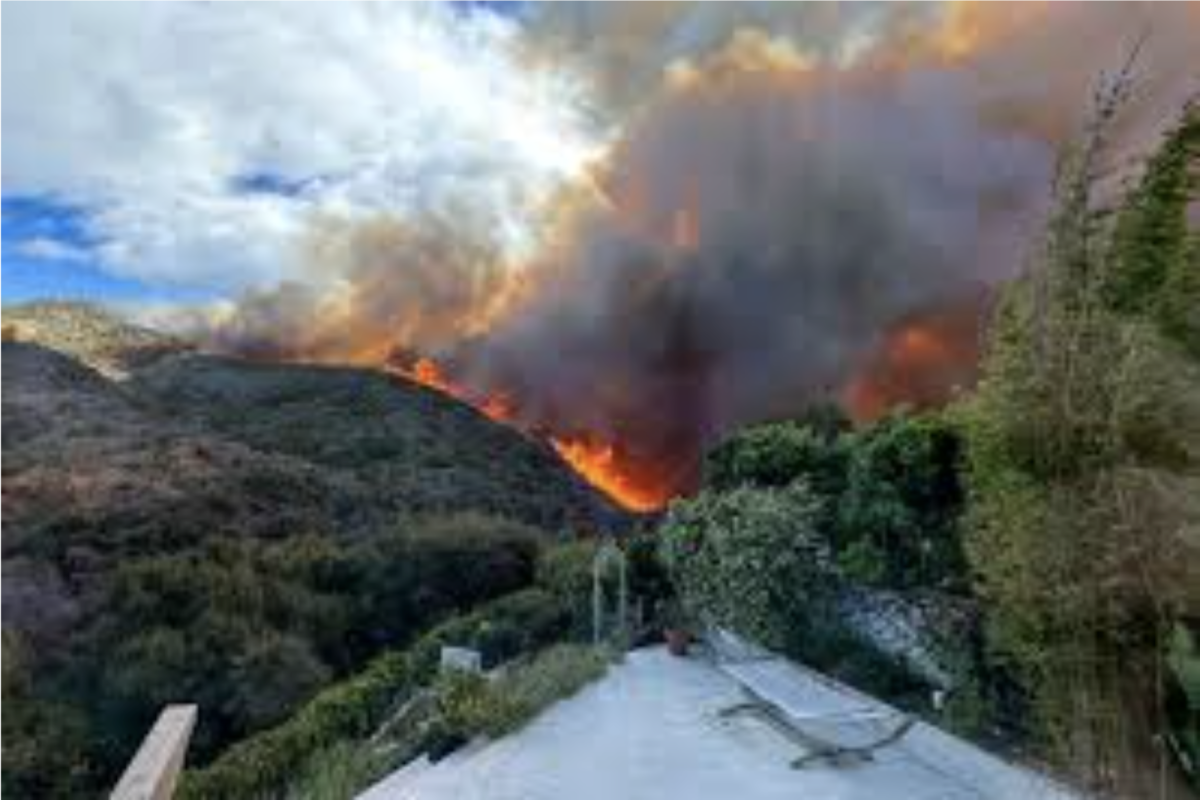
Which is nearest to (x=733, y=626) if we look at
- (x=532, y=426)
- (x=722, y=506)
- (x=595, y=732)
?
(x=722, y=506)

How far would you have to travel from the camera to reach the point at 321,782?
28.0 feet

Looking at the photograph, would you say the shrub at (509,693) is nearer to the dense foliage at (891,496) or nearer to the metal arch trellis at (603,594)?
the metal arch trellis at (603,594)

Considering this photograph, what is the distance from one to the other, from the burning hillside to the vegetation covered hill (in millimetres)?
1608

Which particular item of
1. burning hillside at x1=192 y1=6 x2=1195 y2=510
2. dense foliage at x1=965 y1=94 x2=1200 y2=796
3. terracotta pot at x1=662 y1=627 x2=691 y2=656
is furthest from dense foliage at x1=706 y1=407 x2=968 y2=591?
dense foliage at x1=965 y1=94 x2=1200 y2=796

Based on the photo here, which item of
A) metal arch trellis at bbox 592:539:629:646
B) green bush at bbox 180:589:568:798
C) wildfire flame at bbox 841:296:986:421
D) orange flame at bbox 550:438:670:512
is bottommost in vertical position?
green bush at bbox 180:589:568:798

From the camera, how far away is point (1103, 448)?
19.6 ft

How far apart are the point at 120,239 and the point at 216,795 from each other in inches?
158

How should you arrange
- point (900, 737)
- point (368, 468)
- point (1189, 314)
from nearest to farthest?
point (1189, 314) → point (900, 737) → point (368, 468)

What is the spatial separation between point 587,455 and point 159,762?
13.3m

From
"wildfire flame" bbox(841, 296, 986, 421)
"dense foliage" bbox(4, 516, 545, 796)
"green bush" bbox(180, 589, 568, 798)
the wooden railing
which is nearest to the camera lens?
the wooden railing

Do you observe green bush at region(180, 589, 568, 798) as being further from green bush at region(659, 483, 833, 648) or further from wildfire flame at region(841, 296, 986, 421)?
wildfire flame at region(841, 296, 986, 421)

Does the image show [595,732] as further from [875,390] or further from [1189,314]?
[875,390]

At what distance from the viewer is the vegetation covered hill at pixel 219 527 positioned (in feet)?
44.3

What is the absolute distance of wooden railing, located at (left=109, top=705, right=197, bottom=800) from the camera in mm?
1889
